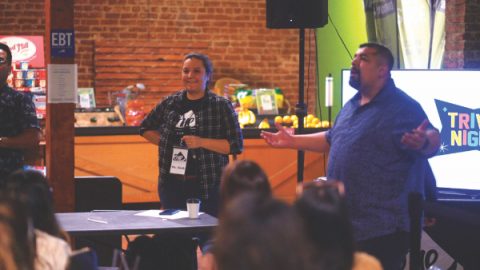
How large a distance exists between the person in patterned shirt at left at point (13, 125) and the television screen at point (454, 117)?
8.03ft

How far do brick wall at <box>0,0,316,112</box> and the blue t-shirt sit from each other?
6.66m

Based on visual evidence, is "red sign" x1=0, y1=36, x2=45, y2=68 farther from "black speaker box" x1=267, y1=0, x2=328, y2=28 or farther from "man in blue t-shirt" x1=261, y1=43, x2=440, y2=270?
"man in blue t-shirt" x1=261, y1=43, x2=440, y2=270

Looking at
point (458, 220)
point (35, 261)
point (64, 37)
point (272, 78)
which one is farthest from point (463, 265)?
point (272, 78)

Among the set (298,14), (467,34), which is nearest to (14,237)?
(298,14)

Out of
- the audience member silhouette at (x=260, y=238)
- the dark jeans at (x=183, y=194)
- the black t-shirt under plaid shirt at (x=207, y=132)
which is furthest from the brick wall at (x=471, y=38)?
the audience member silhouette at (x=260, y=238)

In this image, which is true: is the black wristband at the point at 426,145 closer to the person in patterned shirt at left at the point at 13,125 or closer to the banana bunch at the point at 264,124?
the person in patterned shirt at left at the point at 13,125

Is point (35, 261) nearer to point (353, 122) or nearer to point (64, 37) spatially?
point (353, 122)

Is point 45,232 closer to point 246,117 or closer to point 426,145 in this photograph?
point 426,145

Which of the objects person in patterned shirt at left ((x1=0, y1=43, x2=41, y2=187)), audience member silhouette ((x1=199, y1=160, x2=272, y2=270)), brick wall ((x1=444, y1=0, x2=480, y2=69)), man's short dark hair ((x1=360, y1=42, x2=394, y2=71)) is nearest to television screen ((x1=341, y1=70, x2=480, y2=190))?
brick wall ((x1=444, y1=0, x2=480, y2=69))

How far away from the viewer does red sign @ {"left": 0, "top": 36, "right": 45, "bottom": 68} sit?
31.2ft

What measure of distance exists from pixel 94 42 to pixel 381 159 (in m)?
7.40

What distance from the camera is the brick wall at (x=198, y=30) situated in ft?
35.6

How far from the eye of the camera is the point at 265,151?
8.80 meters

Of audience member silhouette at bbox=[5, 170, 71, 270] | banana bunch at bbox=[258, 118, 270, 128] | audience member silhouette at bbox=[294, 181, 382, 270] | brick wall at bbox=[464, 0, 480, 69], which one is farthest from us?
banana bunch at bbox=[258, 118, 270, 128]
